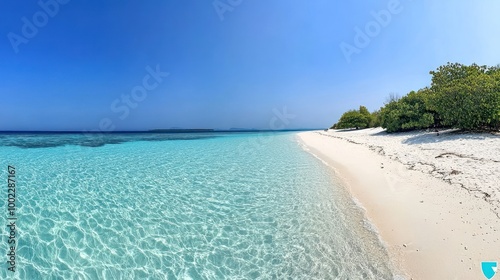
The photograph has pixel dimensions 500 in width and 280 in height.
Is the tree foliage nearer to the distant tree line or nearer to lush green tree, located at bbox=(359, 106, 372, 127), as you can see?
lush green tree, located at bbox=(359, 106, 372, 127)

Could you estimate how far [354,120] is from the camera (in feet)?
191

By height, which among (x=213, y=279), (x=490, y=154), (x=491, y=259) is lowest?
(x=213, y=279)

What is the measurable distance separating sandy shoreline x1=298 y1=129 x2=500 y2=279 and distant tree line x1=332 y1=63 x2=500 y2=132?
7.01 meters

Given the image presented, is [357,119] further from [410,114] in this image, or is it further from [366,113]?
[410,114]

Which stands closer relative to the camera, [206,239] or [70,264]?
[70,264]

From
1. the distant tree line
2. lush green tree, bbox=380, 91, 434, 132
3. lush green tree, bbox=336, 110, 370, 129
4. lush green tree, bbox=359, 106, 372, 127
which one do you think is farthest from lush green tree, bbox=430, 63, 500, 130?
lush green tree, bbox=359, 106, 372, 127

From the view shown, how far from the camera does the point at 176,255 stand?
17.0 ft

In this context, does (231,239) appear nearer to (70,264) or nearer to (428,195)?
(70,264)

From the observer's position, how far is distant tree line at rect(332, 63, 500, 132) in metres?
17.0

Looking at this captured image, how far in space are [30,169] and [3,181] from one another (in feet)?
11.1

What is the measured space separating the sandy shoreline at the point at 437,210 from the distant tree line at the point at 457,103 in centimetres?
701

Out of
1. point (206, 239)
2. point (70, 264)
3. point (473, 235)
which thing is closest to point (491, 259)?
point (473, 235)

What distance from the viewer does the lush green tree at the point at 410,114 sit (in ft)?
84.2

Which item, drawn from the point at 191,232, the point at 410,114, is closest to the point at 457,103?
the point at 410,114
